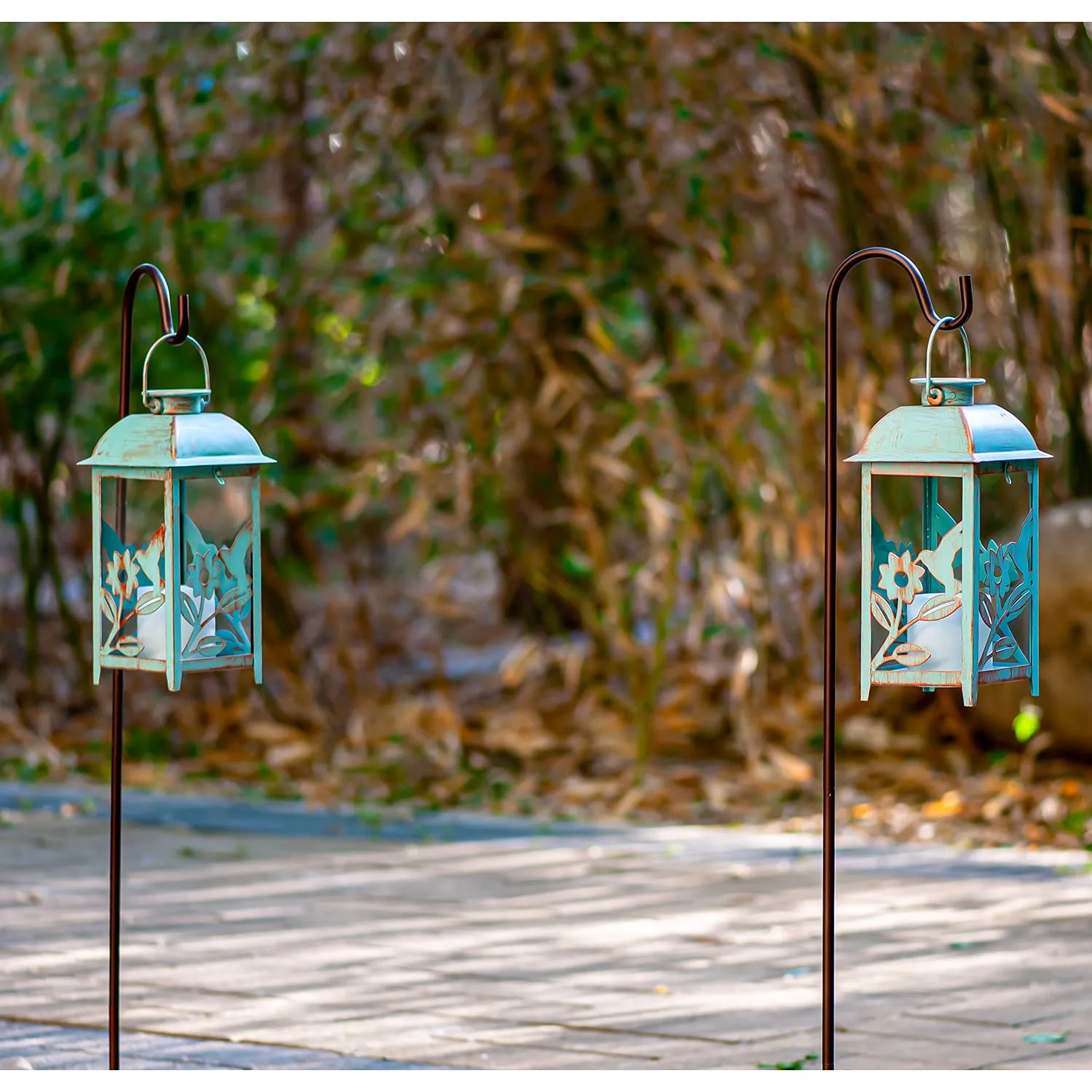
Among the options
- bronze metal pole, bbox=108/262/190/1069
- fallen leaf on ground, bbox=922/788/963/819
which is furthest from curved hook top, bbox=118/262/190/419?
fallen leaf on ground, bbox=922/788/963/819

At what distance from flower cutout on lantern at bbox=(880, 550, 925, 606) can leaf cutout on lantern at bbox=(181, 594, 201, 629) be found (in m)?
1.28

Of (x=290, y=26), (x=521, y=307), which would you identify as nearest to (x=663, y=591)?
(x=521, y=307)

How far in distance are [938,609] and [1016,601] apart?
0.63ft

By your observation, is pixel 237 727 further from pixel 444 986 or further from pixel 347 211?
pixel 444 986

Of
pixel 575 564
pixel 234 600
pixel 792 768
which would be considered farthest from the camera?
pixel 575 564

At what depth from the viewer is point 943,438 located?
148 inches

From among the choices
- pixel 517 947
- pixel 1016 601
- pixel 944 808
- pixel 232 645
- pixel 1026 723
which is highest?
pixel 1016 601

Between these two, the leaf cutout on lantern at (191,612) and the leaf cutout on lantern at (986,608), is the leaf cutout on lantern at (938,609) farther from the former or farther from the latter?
the leaf cutout on lantern at (191,612)

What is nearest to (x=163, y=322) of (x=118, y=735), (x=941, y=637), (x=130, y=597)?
(x=130, y=597)

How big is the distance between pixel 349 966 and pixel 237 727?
145 inches

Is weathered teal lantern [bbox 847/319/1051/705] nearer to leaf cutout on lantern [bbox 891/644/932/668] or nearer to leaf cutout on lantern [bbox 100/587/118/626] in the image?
leaf cutout on lantern [bbox 891/644/932/668]

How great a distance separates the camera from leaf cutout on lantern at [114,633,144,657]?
401 centimetres

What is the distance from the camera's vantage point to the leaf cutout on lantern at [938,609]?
12.7 ft

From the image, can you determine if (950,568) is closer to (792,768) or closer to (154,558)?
(154,558)
